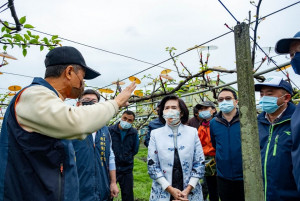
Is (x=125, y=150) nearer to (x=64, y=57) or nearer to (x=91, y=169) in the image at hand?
(x=91, y=169)

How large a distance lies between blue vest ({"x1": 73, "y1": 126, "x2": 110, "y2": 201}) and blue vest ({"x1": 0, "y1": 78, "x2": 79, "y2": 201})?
1142mm

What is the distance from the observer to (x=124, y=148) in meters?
4.76

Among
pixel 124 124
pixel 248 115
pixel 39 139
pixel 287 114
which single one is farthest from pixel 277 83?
pixel 124 124

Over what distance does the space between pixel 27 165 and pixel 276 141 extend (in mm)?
2108

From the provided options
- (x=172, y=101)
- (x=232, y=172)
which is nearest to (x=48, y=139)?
(x=172, y=101)

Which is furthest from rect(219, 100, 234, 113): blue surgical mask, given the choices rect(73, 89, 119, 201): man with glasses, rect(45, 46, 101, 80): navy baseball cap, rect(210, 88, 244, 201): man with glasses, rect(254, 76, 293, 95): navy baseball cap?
rect(45, 46, 101, 80): navy baseball cap

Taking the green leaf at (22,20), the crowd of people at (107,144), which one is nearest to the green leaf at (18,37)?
the green leaf at (22,20)

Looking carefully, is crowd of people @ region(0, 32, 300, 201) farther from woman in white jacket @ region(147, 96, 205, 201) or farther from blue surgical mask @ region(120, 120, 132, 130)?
blue surgical mask @ region(120, 120, 132, 130)

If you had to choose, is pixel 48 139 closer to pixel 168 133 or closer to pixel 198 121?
pixel 168 133

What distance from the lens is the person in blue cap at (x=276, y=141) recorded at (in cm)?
208

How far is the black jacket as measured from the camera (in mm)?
4656

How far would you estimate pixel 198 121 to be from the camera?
5098mm

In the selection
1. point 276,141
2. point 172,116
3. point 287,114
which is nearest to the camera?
point 276,141

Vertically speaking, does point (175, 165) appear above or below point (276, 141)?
below
